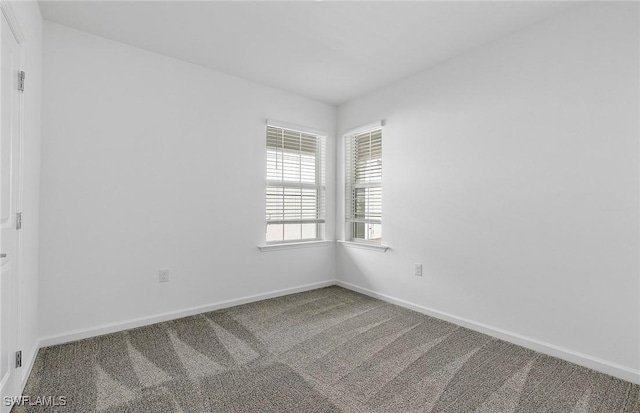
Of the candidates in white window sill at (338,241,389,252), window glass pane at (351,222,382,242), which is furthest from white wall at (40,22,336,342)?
window glass pane at (351,222,382,242)

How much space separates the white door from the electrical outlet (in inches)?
47.7

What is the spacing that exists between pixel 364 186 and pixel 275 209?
46.4 inches

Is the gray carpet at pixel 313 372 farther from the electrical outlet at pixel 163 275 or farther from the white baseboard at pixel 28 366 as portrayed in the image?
the electrical outlet at pixel 163 275

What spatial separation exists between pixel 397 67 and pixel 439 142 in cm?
89

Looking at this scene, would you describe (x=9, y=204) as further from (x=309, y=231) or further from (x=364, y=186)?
(x=364, y=186)

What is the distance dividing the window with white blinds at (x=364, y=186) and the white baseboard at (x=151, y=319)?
1.07 meters

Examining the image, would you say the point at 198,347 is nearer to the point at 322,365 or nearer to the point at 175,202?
the point at 322,365

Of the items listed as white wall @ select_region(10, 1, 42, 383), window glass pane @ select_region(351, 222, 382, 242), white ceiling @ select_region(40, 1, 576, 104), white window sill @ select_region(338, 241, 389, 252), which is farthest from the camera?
window glass pane @ select_region(351, 222, 382, 242)

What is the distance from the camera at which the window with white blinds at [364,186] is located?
389cm

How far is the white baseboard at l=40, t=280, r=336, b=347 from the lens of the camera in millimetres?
2492

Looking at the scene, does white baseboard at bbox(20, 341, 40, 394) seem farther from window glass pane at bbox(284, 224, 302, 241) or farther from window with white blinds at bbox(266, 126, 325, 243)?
window glass pane at bbox(284, 224, 302, 241)

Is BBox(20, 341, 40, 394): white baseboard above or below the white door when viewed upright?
below

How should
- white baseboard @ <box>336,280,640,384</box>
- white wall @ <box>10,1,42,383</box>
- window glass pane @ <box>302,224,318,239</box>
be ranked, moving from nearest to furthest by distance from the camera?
white wall @ <box>10,1,42,383</box> → white baseboard @ <box>336,280,640,384</box> → window glass pane @ <box>302,224,318,239</box>

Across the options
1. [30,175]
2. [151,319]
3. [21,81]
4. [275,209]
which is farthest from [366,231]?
[21,81]
